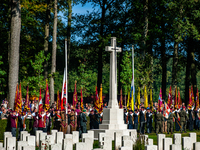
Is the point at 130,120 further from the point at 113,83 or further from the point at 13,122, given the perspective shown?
the point at 13,122

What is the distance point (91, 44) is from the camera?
34000 millimetres

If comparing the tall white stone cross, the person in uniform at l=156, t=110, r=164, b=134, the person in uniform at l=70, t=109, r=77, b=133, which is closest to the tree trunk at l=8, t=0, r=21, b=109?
the person in uniform at l=70, t=109, r=77, b=133

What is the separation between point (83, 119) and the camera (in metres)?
19.5

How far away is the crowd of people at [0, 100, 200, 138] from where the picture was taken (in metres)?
18.2

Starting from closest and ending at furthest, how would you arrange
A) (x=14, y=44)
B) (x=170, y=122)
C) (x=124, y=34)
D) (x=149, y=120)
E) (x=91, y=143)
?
1. (x=91, y=143)
2. (x=14, y=44)
3. (x=149, y=120)
4. (x=170, y=122)
5. (x=124, y=34)

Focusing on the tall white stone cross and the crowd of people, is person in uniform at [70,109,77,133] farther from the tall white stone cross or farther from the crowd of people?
the tall white stone cross

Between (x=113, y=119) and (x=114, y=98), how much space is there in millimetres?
1047

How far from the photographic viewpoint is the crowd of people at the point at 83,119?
1822 cm

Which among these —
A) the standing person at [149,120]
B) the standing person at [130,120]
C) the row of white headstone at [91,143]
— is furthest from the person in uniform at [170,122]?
the row of white headstone at [91,143]

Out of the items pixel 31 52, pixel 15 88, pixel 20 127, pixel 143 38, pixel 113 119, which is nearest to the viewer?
pixel 113 119

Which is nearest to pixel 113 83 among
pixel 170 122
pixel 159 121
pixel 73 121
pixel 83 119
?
pixel 83 119

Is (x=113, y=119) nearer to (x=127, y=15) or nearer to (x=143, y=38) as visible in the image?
(x=143, y=38)

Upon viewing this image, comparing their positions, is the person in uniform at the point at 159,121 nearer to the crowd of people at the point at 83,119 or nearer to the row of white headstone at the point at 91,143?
the crowd of people at the point at 83,119

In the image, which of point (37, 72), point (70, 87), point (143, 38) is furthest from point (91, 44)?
point (70, 87)
